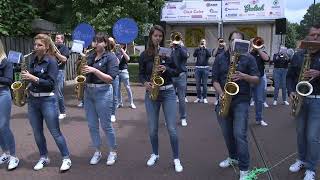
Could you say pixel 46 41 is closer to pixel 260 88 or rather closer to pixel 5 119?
pixel 5 119

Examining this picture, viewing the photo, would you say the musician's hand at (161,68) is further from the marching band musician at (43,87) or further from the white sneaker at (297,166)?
the white sneaker at (297,166)

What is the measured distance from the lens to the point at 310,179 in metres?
5.61

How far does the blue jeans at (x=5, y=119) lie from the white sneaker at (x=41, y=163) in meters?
0.41

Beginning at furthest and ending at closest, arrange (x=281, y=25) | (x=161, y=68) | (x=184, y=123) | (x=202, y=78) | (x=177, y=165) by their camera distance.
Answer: (x=281, y=25) < (x=202, y=78) < (x=184, y=123) < (x=177, y=165) < (x=161, y=68)

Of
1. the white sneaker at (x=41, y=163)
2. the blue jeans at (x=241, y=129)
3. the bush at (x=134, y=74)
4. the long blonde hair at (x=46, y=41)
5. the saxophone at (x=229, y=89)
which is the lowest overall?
the white sneaker at (x=41, y=163)

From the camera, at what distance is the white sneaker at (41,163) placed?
6.30m

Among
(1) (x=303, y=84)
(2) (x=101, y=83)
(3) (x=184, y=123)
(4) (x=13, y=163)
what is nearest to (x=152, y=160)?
(2) (x=101, y=83)

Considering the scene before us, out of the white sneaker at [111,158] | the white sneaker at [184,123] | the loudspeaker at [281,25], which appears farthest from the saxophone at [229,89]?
the loudspeaker at [281,25]

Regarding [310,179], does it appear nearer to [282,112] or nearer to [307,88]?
[307,88]

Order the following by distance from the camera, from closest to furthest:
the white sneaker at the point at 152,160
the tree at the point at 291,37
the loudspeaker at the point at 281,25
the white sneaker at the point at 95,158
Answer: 1. the white sneaker at the point at 152,160
2. the white sneaker at the point at 95,158
3. the loudspeaker at the point at 281,25
4. the tree at the point at 291,37

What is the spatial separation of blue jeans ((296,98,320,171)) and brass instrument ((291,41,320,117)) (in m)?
0.09

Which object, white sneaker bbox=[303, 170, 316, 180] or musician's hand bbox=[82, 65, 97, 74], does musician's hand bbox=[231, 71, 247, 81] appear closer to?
white sneaker bbox=[303, 170, 316, 180]

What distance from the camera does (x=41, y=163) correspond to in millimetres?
6379

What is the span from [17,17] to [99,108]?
Answer: 947 centimetres
